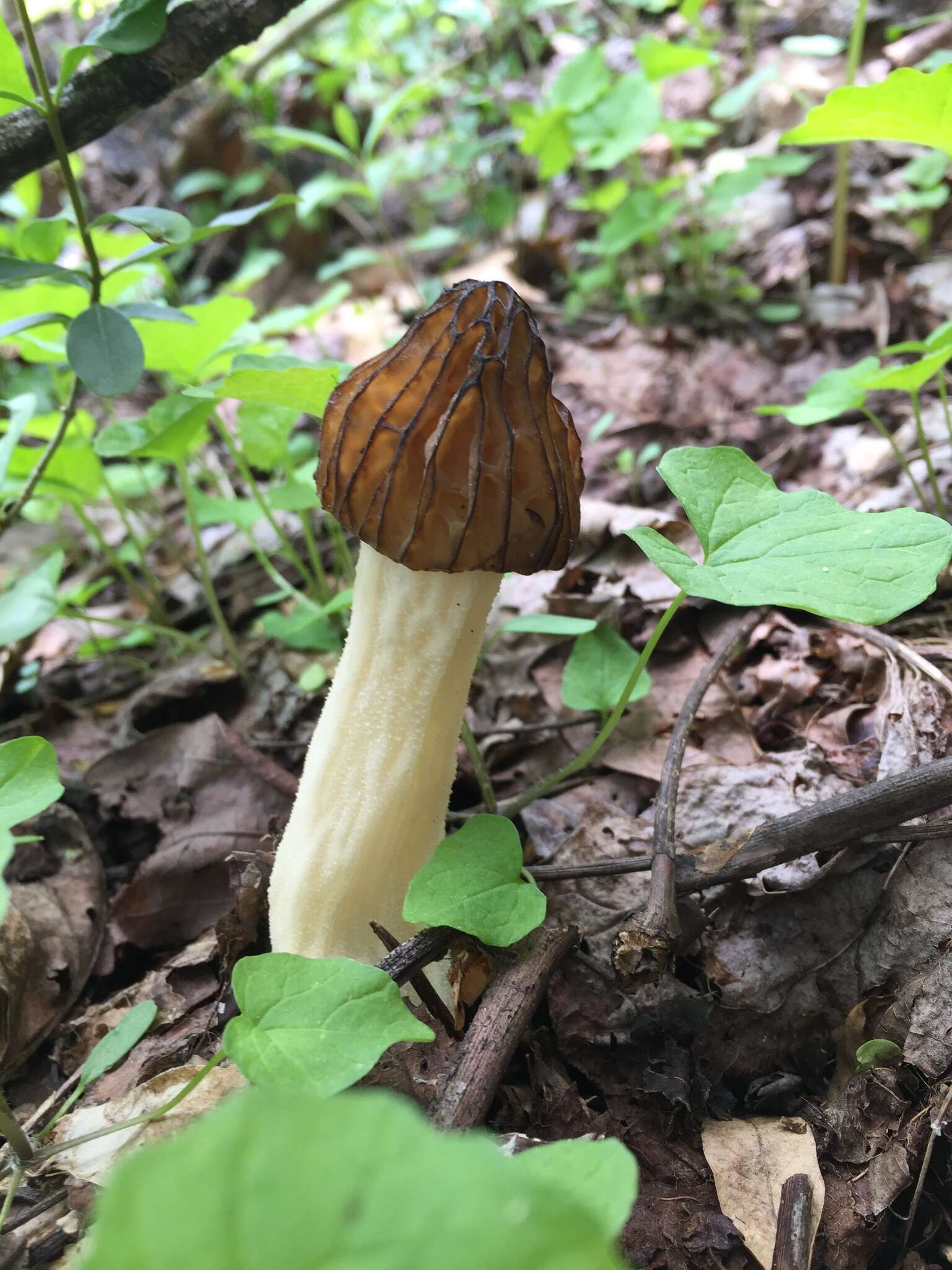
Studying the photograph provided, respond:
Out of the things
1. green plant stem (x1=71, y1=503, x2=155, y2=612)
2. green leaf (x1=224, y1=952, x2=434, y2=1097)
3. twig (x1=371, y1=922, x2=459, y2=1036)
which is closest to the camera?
green leaf (x1=224, y1=952, x2=434, y2=1097)

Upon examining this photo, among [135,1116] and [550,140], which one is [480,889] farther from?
[550,140]

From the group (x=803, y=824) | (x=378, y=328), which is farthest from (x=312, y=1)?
(x=803, y=824)

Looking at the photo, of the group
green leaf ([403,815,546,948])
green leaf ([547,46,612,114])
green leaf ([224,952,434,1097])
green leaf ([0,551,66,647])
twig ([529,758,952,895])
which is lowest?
twig ([529,758,952,895])

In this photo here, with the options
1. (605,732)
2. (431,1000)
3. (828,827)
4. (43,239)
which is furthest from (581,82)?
(431,1000)

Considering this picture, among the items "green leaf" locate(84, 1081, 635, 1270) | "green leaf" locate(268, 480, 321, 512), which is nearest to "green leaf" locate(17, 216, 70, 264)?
"green leaf" locate(268, 480, 321, 512)

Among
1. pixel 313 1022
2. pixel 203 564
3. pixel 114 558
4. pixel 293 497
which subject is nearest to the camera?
pixel 313 1022

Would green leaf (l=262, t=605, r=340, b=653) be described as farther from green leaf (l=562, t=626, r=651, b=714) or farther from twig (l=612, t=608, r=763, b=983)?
twig (l=612, t=608, r=763, b=983)

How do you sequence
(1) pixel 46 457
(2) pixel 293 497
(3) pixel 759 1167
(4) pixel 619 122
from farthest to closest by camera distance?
(4) pixel 619 122
(2) pixel 293 497
(1) pixel 46 457
(3) pixel 759 1167
